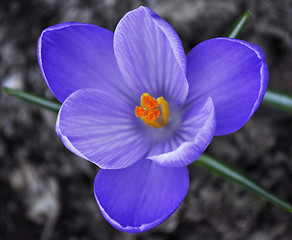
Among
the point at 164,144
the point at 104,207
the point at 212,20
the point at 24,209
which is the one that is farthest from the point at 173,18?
the point at 24,209

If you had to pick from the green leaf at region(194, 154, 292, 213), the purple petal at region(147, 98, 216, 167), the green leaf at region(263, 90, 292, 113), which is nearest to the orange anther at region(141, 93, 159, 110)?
the purple petal at region(147, 98, 216, 167)

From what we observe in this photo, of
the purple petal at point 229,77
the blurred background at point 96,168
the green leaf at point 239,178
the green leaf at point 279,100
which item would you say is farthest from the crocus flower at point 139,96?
the blurred background at point 96,168

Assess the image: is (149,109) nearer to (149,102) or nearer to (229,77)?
(149,102)

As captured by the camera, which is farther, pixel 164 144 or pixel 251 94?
pixel 164 144

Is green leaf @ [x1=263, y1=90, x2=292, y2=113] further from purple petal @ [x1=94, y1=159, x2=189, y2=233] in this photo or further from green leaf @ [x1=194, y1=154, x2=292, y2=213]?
purple petal @ [x1=94, y1=159, x2=189, y2=233]

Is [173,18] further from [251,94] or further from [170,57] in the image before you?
[251,94]

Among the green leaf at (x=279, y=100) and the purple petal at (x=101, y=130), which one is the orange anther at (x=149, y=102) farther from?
the green leaf at (x=279, y=100)
